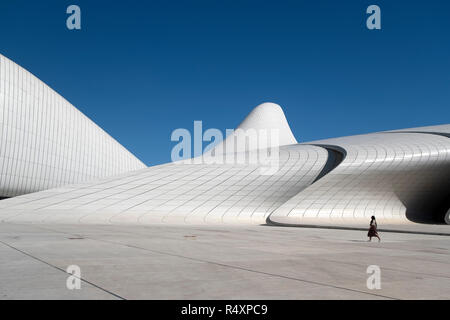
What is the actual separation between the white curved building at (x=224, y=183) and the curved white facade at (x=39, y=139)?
8 centimetres

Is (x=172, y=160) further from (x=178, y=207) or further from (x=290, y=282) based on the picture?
(x=290, y=282)

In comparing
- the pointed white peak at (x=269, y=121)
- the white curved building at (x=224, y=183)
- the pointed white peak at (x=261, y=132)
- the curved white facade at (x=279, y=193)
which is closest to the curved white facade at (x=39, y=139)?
the white curved building at (x=224, y=183)

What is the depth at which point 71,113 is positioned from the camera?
3819 cm

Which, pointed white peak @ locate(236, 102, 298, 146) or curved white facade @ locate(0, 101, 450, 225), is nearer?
curved white facade @ locate(0, 101, 450, 225)

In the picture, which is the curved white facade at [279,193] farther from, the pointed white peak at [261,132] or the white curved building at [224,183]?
the pointed white peak at [261,132]

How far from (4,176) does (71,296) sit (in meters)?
29.1

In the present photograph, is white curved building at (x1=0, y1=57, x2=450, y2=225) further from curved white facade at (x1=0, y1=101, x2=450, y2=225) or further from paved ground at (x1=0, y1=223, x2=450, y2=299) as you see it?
paved ground at (x1=0, y1=223, x2=450, y2=299)

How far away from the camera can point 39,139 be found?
3319 centimetres

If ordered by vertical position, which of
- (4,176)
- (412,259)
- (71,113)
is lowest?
(412,259)

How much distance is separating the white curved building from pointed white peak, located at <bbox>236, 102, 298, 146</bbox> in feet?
44.7

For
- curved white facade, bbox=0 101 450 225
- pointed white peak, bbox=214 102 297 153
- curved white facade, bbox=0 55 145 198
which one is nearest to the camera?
curved white facade, bbox=0 101 450 225

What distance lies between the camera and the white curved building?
A: 1040 inches

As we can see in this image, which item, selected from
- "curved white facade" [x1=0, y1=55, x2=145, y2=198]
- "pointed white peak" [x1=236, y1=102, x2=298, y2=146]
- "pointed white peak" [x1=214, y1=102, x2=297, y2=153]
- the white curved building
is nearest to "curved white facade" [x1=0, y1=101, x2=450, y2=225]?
the white curved building
